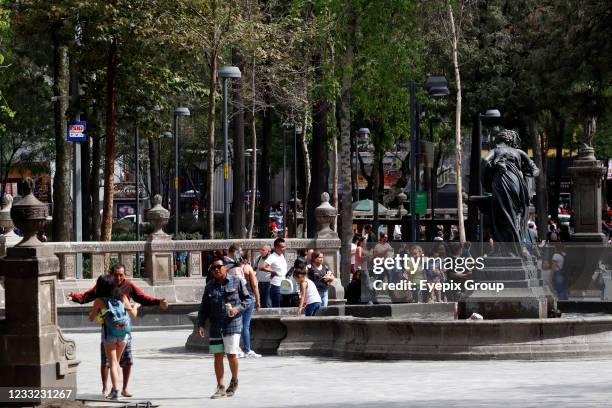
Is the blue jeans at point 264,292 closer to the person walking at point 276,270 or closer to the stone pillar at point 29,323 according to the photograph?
the person walking at point 276,270

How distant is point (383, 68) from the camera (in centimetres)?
4206

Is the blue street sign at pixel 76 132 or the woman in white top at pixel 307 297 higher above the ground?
the blue street sign at pixel 76 132

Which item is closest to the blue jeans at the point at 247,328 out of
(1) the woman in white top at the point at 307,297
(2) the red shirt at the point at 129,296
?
(1) the woman in white top at the point at 307,297

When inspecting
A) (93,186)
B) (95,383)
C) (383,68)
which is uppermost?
(383,68)

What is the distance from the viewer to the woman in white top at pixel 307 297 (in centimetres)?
2352

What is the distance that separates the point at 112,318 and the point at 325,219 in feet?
52.4

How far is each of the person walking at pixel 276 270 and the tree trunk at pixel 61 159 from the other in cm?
1049

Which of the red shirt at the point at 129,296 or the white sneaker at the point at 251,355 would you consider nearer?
the red shirt at the point at 129,296

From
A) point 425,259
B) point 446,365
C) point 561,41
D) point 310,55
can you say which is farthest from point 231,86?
point 446,365

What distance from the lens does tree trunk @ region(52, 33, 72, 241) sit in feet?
120

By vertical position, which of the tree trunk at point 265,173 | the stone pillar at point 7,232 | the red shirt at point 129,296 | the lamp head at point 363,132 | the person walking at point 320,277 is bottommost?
the person walking at point 320,277

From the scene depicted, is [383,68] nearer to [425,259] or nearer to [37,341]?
[425,259]

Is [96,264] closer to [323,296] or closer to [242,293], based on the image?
[323,296]

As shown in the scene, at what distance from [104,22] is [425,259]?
14719 mm
